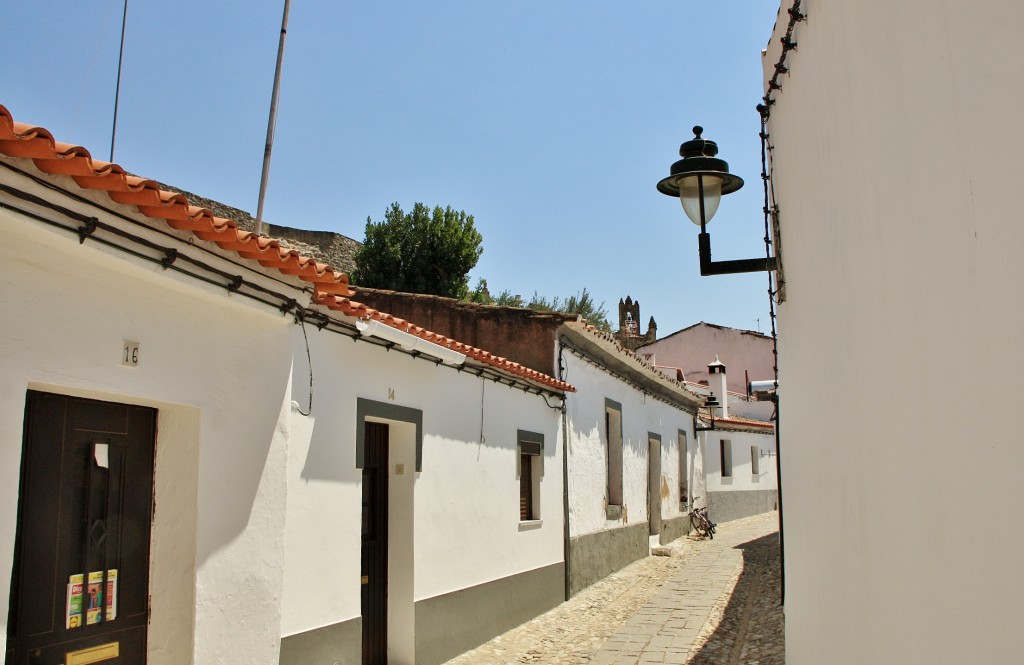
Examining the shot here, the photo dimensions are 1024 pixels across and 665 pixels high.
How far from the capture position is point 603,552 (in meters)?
13.4

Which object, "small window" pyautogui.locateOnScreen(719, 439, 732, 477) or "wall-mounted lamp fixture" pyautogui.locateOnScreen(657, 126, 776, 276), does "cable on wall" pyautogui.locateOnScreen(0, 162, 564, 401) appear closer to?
"wall-mounted lamp fixture" pyautogui.locateOnScreen(657, 126, 776, 276)

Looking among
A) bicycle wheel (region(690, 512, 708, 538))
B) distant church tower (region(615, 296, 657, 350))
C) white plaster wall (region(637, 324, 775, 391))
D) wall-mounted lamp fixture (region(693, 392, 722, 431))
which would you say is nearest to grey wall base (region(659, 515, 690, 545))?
bicycle wheel (region(690, 512, 708, 538))

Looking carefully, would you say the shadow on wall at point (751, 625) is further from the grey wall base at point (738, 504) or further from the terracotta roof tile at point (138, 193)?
the grey wall base at point (738, 504)

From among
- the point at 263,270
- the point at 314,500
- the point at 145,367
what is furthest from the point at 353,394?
the point at 145,367

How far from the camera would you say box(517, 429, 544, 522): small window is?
34.9ft

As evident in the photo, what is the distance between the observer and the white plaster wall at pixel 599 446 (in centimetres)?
1240

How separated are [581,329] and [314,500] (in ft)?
22.1

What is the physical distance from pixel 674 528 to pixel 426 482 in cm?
1225

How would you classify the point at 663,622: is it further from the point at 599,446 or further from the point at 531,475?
the point at 599,446

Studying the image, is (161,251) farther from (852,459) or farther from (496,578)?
(496,578)

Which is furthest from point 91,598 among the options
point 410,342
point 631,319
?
point 631,319

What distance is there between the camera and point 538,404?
11.1 metres

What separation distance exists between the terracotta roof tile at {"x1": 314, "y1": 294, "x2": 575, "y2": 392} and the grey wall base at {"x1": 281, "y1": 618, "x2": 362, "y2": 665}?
7.48 feet

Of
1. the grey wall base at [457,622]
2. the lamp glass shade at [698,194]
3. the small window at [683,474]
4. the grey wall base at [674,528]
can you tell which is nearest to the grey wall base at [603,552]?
the grey wall base at [457,622]
